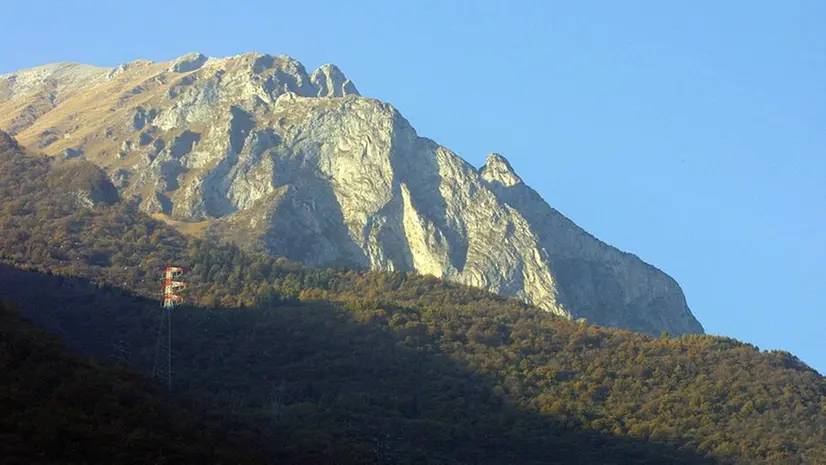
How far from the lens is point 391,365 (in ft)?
420

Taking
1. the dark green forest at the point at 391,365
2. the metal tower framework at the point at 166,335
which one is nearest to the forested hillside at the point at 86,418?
the dark green forest at the point at 391,365

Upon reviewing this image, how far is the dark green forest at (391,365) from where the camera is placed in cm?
10462

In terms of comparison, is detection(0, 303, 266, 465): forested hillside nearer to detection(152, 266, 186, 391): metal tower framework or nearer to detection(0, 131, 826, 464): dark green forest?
detection(0, 131, 826, 464): dark green forest

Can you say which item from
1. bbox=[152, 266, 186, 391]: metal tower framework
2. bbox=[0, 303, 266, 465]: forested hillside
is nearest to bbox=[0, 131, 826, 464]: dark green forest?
bbox=[152, 266, 186, 391]: metal tower framework

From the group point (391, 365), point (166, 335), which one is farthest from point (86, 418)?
point (391, 365)

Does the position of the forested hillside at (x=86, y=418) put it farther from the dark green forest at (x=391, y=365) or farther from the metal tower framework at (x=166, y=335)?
the metal tower framework at (x=166, y=335)

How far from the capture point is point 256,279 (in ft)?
575

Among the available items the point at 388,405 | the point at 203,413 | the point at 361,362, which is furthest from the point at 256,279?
the point at 203,413

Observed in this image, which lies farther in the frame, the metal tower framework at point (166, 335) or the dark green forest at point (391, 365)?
the dark green forest at point (391, 365)

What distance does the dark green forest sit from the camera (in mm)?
104625

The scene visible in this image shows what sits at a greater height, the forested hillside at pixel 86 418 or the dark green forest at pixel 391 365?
the dark green forest at pixel 391 365

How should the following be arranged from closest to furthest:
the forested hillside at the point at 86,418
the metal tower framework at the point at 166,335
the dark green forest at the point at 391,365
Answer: the forested hillside at the point at 86,418 → the metal tower framework at the point at 166,335 → the dark green forest at the point at 391,365

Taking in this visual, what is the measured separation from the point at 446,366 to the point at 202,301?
110 ft

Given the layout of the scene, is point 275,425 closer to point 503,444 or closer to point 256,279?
point 503,444
